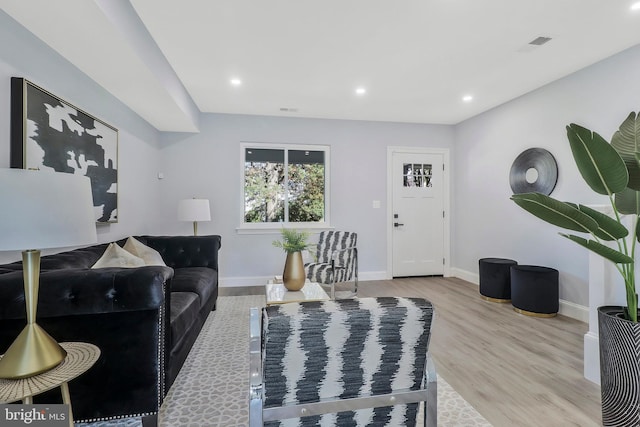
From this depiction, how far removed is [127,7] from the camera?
2156mm

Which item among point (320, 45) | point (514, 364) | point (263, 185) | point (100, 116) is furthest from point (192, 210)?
point (514, 364)

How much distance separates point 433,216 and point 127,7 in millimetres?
4712

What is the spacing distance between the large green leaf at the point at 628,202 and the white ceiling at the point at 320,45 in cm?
143

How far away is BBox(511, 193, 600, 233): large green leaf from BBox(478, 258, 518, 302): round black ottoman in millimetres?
2420

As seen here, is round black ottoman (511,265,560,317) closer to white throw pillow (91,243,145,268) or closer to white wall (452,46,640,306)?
white wall (452,46,640,306)

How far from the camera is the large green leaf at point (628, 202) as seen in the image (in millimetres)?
1735

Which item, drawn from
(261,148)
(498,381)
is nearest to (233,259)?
(261,148)

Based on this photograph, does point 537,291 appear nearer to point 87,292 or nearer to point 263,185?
point 263,185

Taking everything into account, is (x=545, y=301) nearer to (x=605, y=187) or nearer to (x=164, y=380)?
(x=605, y=187)

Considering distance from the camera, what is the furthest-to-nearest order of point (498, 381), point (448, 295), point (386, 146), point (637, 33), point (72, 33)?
point (386, 146) → point (448, 295) → point (637, 33) → point (498, 381) → point (72, 33)

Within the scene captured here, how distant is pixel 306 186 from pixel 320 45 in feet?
8.09

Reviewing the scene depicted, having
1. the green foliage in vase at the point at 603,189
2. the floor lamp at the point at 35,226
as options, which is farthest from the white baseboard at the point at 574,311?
the floor lamp at the point at 35,226

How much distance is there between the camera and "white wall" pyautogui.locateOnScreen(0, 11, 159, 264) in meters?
1.83

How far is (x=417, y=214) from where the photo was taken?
17.4ft
